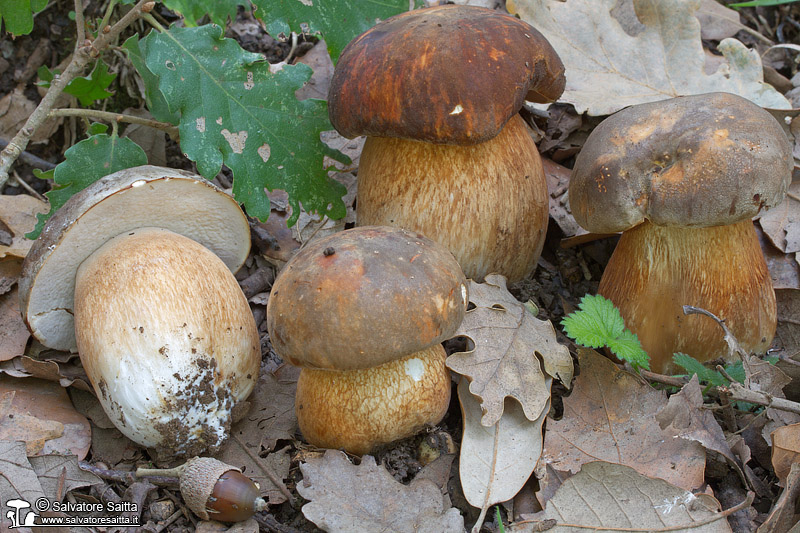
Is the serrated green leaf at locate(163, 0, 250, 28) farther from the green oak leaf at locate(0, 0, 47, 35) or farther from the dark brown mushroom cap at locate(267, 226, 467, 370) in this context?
the dark brown mushroom cap at locate(267, 226, 467, 370)

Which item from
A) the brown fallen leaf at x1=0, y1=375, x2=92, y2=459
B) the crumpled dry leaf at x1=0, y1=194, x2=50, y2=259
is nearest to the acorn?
the brown fallen leaf at x1=0, y1=375, x2=92, y2=459

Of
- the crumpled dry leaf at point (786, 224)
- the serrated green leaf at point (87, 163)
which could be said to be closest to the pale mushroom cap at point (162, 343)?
the serrated green leaf at point (87, 163)

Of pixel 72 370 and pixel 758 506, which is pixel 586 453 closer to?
pixel 758 506

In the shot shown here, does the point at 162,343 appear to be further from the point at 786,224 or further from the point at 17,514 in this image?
the point at 786,224

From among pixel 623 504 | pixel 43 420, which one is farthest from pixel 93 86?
pixel 623 504

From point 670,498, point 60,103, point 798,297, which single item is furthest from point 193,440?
point 798,297

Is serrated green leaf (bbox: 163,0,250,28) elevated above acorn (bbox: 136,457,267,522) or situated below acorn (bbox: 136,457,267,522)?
above

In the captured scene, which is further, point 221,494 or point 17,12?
point 17,12
